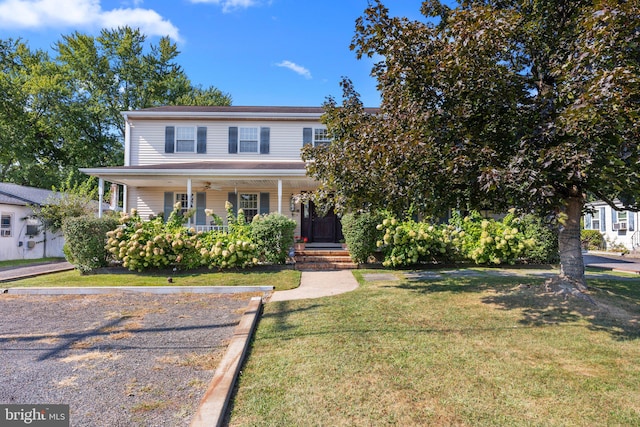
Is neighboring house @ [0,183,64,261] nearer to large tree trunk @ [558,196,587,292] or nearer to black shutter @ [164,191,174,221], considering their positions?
black shutter @ [164,191,174,221]

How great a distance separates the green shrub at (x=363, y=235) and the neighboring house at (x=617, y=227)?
15133 mm

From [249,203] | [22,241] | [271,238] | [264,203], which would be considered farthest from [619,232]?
[22,241]

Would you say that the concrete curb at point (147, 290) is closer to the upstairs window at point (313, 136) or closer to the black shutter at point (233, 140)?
the black shutter at point (233, 140)

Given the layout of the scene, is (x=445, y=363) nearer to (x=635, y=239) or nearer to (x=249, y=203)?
(x=249, y=203)

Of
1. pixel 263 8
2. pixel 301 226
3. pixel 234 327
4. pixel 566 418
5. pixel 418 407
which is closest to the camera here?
pixel 566 418

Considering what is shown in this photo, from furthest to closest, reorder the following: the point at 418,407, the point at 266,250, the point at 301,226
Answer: the point at 301,226
the point at 266,250
the point at 418,407

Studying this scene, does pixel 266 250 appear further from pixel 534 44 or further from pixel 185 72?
pixel 185 72

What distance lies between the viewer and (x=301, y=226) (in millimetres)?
15086

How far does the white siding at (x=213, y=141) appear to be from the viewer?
15.3 meters

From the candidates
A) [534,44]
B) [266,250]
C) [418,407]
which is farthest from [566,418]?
[266,250]

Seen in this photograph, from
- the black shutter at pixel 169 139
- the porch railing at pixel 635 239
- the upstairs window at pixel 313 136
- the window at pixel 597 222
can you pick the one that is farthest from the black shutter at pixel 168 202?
the window at pixel 597 222

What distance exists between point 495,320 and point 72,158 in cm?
3053

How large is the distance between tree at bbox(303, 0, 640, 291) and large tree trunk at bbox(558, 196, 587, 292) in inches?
0.7

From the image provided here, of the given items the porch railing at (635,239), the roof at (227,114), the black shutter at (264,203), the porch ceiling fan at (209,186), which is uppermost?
the roof at (227,114)
